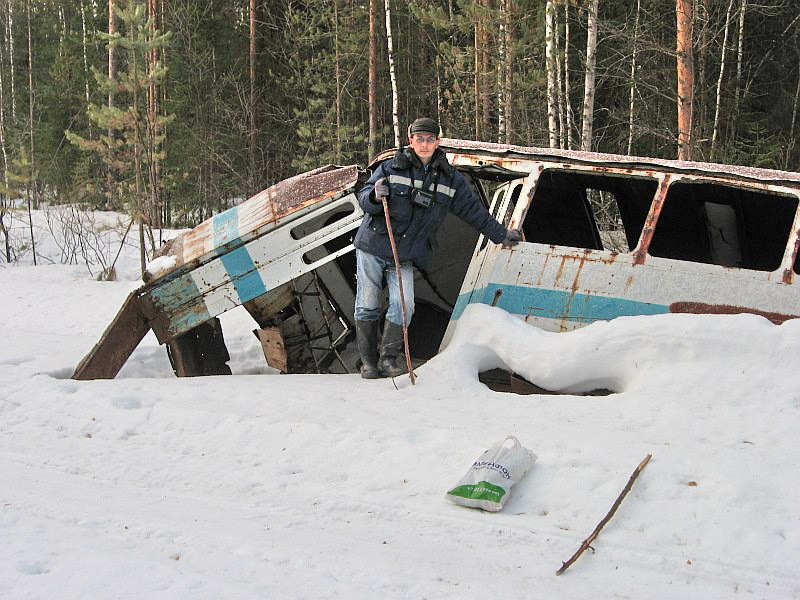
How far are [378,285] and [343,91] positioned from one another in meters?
16.8

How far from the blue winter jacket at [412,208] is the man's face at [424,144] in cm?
4

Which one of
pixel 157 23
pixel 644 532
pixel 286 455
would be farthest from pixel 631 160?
pixel 157 23

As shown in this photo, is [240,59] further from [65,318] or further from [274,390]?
[274,390]

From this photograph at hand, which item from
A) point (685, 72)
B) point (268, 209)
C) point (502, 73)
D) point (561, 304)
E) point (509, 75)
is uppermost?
point (502, 73)

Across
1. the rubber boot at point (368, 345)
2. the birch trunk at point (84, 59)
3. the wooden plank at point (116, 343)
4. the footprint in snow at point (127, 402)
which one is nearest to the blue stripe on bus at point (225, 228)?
the wooden plank at point (116, 343)

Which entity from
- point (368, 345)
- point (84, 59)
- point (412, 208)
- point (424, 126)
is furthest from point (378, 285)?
point (84, 59)

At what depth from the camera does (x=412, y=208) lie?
4.90m

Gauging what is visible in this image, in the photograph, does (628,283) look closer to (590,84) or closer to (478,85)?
(590,84)

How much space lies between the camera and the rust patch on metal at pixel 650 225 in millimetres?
4613

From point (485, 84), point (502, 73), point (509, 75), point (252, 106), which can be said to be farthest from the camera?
point (252, 106)

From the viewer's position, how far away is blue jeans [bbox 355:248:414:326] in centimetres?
504

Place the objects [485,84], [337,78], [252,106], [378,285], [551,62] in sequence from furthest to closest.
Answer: [252,106] < [337,78] < [485,84] < [551,62] < [378,285]

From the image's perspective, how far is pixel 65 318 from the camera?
27.6 feet

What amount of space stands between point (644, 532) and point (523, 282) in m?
2.19
